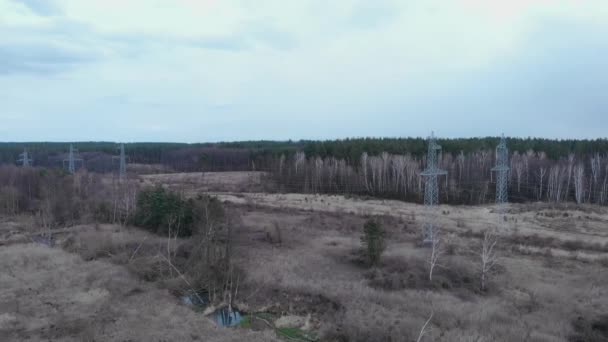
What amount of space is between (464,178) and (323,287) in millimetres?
41097

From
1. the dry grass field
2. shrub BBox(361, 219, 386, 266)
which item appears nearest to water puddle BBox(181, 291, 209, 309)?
the dry grass field

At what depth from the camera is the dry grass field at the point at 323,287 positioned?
48.3 feet

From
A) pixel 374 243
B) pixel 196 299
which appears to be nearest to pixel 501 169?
pixel 374 243

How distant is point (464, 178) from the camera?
5462 cm

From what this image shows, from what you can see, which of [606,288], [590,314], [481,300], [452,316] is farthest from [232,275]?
[606,288]

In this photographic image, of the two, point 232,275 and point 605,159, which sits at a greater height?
point 605,159

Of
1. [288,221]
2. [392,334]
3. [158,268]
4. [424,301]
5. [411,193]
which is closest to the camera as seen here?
[392,334]

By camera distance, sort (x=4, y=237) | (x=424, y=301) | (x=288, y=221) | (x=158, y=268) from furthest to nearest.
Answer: (x=288, y=221) → (x=4, y=237) → (x=158, y=268) → (x=424, y=301)

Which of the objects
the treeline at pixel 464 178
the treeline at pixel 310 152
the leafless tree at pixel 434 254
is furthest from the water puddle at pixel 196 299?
the treeline at pixel 310 152

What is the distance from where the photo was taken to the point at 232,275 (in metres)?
19.1

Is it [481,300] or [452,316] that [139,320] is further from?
[481,300]

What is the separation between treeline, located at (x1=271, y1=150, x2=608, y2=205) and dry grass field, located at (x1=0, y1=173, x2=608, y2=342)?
57.5ft

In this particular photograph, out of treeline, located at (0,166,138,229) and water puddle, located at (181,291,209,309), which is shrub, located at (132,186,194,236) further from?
water puddle, located at (181,291,209,309)

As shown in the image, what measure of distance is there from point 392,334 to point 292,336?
363cm
